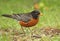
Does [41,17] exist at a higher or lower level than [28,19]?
higher

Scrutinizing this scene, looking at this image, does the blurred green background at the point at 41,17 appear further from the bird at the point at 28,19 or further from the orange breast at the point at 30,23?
the orange breast at the point at 30,23

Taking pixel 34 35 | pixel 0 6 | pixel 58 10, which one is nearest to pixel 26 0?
pixel 0 6

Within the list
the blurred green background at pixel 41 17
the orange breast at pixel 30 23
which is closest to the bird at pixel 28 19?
the orange breast at pixel 30 23

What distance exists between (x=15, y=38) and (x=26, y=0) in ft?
33.4

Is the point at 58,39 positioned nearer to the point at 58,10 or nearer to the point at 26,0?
the point at 58,10

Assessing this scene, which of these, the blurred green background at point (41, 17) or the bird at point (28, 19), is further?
the blurred green background at point (41, 17)

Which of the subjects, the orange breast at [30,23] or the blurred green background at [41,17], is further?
the blurred green background at [41,17]

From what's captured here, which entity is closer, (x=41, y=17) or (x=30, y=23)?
(x=30, y=23)

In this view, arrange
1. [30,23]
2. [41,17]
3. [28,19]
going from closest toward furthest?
[30,23]
[28,19]
[41,17]

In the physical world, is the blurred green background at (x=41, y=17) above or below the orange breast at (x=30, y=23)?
above

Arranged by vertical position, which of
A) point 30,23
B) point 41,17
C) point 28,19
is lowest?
point 30,23

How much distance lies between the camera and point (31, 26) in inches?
441

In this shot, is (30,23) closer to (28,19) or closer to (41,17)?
(28,19)

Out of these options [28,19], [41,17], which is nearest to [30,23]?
[28,19]
